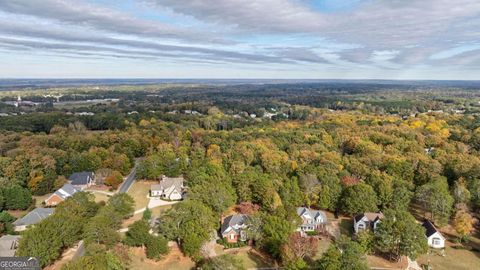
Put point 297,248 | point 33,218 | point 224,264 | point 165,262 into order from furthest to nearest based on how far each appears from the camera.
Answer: point 33,218
point 165,262
point 297,248
point 224,264

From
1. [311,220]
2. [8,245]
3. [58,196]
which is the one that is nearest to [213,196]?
[311,220]

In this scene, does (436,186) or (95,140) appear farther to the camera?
(95,140)

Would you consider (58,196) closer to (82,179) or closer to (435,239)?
(82,179)

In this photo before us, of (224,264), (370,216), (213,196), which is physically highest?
(213,196)

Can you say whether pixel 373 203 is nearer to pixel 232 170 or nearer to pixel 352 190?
pixel 352 190

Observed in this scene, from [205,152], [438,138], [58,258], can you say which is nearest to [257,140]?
[205,152]

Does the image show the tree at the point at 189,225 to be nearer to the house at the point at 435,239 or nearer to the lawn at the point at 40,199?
the lawn at the point at 40,199

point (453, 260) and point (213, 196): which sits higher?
point (213, 196)

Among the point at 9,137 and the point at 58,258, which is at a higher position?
the point at 9,137
